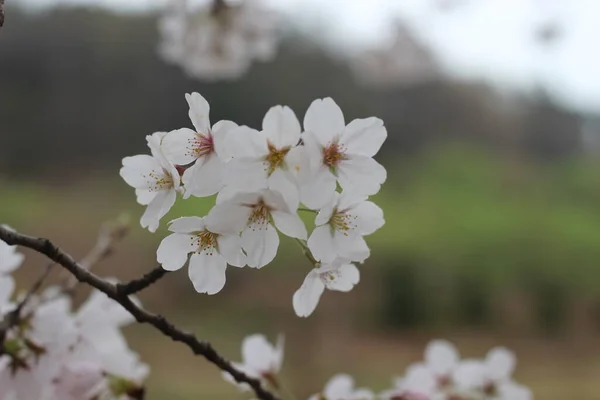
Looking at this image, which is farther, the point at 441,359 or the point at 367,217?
the point at 441,359

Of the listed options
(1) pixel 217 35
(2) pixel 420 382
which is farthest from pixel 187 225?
(1) pixel 217 35

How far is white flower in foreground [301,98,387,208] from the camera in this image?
23 centimetres

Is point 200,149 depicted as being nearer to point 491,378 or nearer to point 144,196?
point 144,196

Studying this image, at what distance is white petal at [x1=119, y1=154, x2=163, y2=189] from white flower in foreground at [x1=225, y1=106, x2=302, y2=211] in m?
0.07

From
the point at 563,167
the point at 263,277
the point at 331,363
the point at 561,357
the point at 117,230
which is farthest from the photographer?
the point at 563,167

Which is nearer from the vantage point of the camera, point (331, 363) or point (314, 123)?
point (314, 123)

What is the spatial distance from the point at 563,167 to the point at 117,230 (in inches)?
243

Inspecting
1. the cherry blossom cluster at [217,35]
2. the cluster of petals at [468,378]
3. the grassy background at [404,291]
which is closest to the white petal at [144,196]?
the cluster of petals at [468,378]

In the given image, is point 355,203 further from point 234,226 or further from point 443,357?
point 443,357

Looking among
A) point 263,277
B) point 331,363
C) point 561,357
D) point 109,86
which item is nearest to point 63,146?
point 109,86

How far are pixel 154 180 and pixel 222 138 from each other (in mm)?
61

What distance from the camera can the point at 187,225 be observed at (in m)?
0.26

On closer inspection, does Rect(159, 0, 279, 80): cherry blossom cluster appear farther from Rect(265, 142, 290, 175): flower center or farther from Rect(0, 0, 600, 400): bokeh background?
Rect(0, 0, 600, 400): bokeh background

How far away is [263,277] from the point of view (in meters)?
4.79
